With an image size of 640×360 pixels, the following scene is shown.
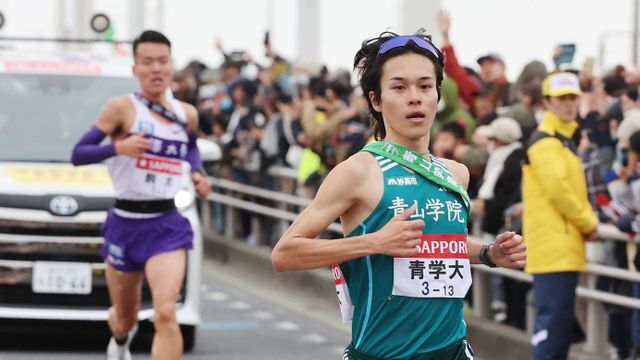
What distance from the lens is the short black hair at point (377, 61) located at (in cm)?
539

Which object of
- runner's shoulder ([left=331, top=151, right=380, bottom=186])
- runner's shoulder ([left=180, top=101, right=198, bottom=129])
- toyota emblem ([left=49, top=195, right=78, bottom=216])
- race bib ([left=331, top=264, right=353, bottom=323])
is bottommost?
toyota emblem ([left=49, top=195, right=78, bottom=216])

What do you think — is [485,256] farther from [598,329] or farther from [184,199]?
[184,199]

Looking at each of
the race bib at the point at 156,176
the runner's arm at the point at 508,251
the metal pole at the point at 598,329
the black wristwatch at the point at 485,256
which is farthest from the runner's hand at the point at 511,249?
the metal pole at the point at 598,329

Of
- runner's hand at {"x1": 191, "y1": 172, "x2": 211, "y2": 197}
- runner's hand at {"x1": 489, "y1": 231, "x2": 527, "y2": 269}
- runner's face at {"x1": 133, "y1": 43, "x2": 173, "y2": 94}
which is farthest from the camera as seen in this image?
runner's hand at {"x1": 191, "y1": 172, "x2": 211, "y2": 197}

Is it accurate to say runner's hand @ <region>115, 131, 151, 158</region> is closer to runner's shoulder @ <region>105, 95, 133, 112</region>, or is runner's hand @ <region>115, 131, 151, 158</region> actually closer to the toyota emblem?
runner's shoulder @ <region>105, 95, 133, 112</region>

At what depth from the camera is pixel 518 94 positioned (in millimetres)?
12188

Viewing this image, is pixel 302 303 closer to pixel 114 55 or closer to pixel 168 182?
pixel 114 55

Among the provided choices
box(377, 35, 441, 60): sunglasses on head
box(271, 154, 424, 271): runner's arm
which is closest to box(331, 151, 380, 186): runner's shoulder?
box(271, 154, 424, 271): runner's arm

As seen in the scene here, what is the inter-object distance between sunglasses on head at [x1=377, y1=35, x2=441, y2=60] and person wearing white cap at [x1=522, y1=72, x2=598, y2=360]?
13.8 ft

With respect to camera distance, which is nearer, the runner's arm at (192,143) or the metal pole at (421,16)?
the runner's arm at (192,143)

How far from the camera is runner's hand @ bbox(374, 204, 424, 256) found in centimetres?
504

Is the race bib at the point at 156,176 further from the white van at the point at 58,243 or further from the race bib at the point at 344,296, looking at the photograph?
the race bib at the point at 344,296

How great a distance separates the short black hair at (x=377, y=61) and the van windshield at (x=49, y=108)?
6.23 m

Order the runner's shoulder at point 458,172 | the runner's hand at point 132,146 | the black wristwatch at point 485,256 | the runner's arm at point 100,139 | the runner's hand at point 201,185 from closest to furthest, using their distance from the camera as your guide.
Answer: the black wristwatch at point 485,256 → the runner's shoulder at point 458,172 → the runner's hand at point 132,146 → the runner's arm at point 100,139 → the runner's hand at point 201,185
